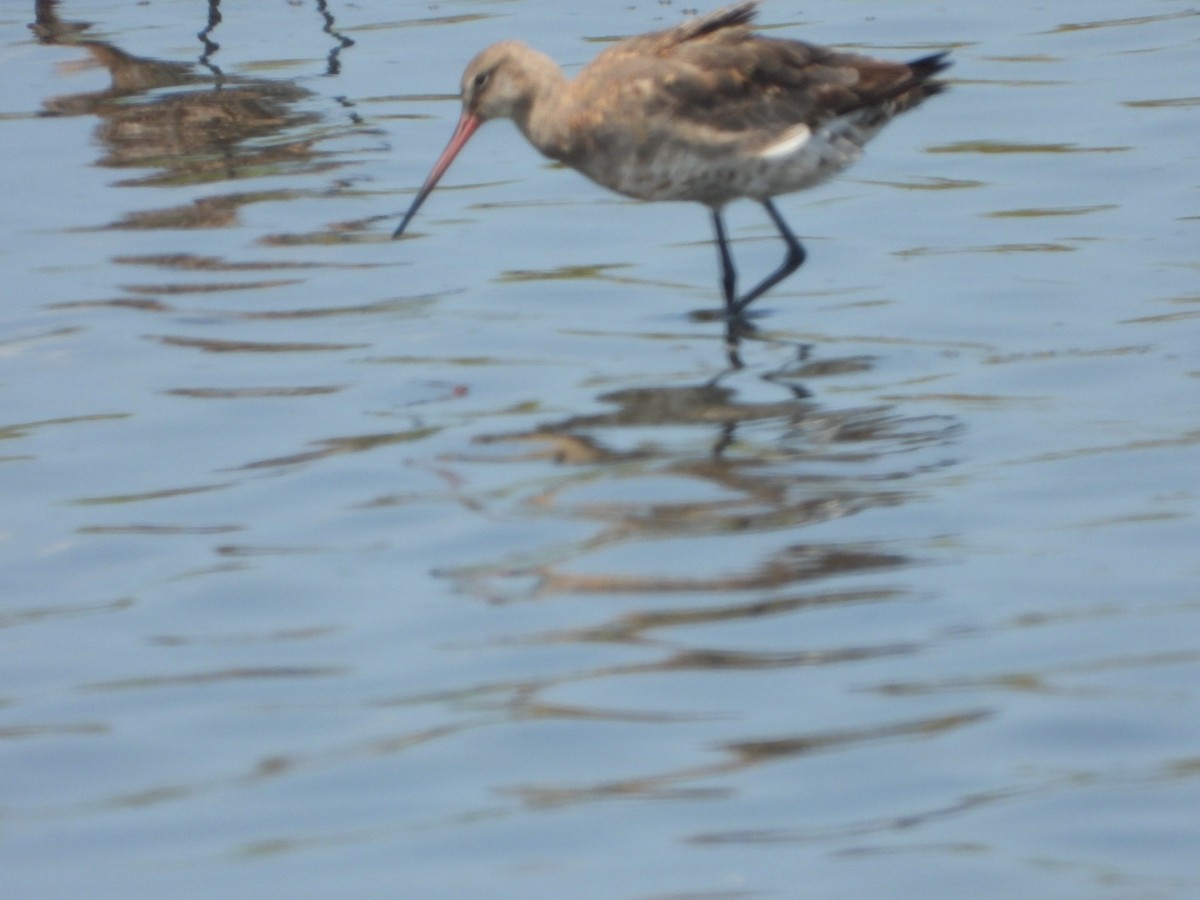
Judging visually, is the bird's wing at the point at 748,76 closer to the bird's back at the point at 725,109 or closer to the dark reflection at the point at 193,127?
the bird's back at the point at 725,109

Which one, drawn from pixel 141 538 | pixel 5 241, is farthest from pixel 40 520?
pixel 5 241

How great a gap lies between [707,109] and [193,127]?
4535mm

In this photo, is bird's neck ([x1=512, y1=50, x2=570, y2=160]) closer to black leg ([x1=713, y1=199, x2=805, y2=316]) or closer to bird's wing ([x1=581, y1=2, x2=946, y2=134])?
bird's wing ([x1=581, y1=2, x2=946, y2=134])

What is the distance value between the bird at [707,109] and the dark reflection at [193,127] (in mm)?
1965

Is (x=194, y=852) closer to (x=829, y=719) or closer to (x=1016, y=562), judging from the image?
(x=829, y=719)

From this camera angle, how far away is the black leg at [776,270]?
8.84 m

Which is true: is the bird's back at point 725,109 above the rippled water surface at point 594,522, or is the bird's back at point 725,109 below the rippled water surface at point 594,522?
above

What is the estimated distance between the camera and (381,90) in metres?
A: 12.9

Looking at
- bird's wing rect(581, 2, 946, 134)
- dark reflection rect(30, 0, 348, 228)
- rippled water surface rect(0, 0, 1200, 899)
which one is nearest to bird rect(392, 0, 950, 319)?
bird's wing rect(581, 2, 946, 134)

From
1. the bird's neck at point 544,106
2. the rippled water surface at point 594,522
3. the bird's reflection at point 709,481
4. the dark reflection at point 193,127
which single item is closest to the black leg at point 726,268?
the rippled water surface at point 594,522

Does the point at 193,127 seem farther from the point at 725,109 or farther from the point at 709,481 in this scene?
the point at 709,481

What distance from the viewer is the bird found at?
8391mm

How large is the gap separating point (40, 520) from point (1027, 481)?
2.83 meters

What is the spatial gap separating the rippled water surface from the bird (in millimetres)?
535
